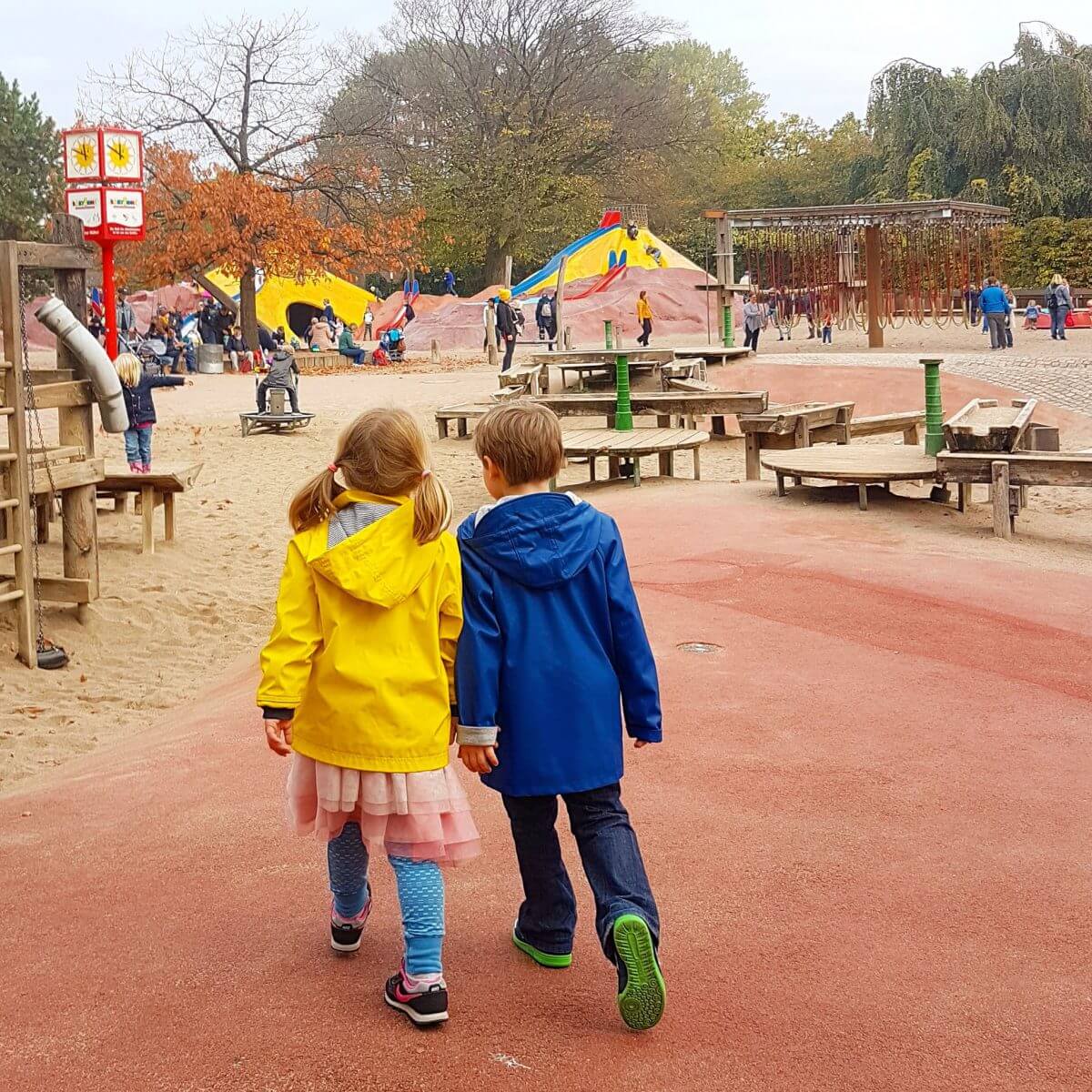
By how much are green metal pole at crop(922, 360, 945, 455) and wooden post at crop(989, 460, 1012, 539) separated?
1156 millimetres

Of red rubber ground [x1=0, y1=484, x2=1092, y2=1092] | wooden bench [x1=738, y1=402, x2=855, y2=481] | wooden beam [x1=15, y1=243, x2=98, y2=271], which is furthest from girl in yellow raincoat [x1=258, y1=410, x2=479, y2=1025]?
wooden bench [x1=738, y1=402, x2=855, y2=481]

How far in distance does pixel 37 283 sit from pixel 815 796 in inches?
2017

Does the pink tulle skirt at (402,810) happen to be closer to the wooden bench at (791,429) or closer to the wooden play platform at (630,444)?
the wooden play platform at (630,444)

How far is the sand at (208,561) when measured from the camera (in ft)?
25.4

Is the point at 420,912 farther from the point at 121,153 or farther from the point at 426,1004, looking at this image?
the point at 121,153

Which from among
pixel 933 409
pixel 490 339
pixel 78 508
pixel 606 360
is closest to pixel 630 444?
pixel 933 409

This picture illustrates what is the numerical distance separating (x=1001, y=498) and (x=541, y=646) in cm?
848

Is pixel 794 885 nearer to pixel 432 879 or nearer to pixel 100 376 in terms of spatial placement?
pixel 432 879

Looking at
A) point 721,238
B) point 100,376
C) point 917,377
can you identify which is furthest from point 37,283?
point 100,376

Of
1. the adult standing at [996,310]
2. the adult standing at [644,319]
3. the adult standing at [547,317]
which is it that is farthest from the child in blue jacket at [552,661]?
the adult standing at [547,317]

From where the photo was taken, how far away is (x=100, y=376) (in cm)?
927

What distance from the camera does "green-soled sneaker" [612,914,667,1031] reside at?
3.08m

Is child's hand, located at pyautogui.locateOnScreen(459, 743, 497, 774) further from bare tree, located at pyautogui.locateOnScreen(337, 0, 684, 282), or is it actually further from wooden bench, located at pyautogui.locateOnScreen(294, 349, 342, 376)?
bare tree, located at pyautogui.locateOnScreen(337, 0, 684, 282)

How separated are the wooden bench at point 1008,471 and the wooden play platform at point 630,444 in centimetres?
304
